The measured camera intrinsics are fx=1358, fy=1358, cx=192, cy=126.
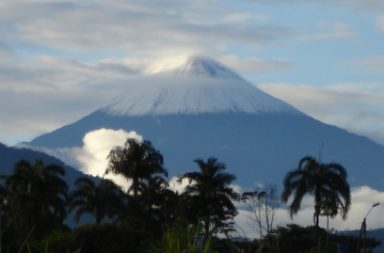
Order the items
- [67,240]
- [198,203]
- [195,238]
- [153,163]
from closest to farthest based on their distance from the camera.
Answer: [195,238]
[67,240]
[198,203]
[153,163]

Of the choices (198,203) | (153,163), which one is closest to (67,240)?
(198,203)

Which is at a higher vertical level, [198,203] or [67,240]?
[198,203]

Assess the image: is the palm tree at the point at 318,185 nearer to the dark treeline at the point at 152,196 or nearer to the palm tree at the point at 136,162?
the dark treeline at the point at 152,196

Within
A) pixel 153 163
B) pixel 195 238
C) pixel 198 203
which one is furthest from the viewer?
pixel 153 163

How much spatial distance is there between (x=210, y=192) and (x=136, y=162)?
22.3 ft

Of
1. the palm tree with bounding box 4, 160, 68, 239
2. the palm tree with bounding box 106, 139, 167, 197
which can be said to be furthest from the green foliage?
the palm tree with bounding box 106, 139, 167, 197

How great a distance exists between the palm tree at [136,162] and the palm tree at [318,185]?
777 cm

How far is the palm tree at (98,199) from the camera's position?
74.3 m

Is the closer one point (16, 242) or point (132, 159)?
point (16, 242)

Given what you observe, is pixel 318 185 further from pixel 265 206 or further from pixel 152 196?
pixel 265 206

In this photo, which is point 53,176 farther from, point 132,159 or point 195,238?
point 195,238

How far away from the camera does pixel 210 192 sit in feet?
236

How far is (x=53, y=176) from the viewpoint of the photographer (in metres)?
75.1

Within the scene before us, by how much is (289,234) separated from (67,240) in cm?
3432
